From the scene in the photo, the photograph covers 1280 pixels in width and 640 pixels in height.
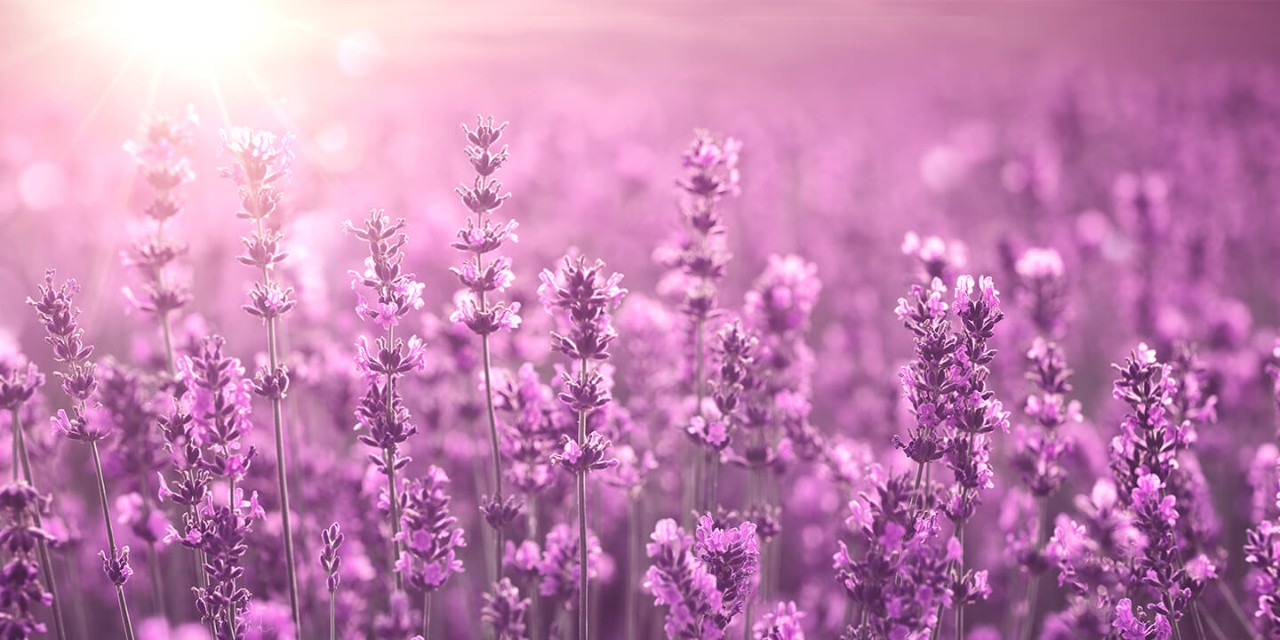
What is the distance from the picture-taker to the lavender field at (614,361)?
2342 millimetres

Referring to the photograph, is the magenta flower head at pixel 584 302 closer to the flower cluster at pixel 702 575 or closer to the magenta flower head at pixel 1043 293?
the flower cluster at pixel 702 575

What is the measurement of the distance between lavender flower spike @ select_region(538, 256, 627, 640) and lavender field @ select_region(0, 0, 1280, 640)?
15 mm

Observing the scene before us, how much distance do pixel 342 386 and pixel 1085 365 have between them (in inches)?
222

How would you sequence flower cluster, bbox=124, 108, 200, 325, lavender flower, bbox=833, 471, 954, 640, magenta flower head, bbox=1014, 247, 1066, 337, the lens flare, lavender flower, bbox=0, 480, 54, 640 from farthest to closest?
the lens flare < magenta flower head, bbox=1014, 247, 1066, 337 < flower cluster, bbox=124, 108, 200, 325 < lavender flower, bbox=833, 471, 954, 640 < lavender flower, bbox=0, 480, 54, 640

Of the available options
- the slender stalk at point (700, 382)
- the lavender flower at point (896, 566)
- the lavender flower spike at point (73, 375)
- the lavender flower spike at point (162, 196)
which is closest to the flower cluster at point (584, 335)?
the slender stalk at point (700, 382)

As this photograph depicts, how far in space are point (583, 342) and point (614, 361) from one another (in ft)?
14.5

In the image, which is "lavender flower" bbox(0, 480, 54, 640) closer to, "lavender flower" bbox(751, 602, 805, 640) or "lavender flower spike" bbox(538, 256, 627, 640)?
"lavender flower spike" bbox(538, 256, 627, 640)

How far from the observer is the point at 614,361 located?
22.4ft

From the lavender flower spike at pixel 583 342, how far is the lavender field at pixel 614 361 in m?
0.01

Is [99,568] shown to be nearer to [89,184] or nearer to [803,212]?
[89,184]

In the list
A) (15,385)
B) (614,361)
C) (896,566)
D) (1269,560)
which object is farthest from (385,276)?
(614,361)

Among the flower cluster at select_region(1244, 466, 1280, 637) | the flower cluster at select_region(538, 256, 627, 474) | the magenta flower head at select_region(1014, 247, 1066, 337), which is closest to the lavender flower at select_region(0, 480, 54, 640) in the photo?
the flower cluster at select_region(538, 256, 627, 474)

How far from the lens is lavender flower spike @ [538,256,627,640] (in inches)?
92.0

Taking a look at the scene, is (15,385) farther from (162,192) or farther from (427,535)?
(427,535)
